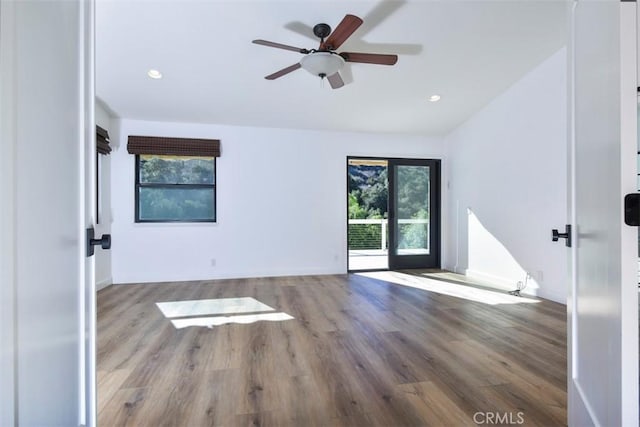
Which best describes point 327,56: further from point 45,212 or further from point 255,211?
point 255,211

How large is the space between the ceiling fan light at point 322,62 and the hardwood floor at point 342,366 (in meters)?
2.22

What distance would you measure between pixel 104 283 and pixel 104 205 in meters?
1.06

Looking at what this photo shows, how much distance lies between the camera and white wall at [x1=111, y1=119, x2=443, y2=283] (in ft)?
14.3

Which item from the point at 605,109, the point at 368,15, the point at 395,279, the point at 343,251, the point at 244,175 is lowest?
the point at 395,279

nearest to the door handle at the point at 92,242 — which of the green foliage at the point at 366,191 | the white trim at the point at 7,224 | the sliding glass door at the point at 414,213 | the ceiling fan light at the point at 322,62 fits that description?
the white trim at the point at 7,224

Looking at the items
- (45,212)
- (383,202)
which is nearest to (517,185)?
(383,202)

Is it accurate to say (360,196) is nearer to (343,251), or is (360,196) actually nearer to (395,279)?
(343,251)

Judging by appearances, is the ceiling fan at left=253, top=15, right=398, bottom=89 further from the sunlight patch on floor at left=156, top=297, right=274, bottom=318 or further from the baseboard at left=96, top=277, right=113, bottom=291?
the baseboard at left=96, top=277, right=113, bottom=291

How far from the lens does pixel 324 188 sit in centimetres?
493

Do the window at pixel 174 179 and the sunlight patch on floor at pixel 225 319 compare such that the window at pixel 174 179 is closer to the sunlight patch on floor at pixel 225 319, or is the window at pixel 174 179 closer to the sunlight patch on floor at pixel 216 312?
the sunlight patch on floor at pixel 216 312

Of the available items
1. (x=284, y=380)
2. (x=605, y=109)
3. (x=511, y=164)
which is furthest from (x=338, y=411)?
(x=511, y=164)

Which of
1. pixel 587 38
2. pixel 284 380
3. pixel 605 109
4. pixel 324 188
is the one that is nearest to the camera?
pixel 605 109

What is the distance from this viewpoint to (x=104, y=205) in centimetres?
414

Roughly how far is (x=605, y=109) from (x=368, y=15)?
2.31 metres
